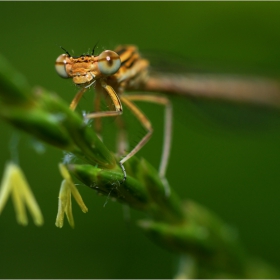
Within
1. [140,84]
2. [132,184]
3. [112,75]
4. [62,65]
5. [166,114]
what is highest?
[140,84]

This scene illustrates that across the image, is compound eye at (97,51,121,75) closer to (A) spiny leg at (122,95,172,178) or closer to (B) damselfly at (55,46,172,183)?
(B) damselfly at (55,46,172,183)

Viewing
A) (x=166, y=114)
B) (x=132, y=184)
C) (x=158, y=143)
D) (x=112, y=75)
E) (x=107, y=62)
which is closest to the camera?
(x=132, y=184)

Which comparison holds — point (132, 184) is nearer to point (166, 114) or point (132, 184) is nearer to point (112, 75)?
point (112, 75)

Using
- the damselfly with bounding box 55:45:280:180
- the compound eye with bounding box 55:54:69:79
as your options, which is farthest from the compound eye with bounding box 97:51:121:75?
the compound eye with bounding box 55:54:69:79

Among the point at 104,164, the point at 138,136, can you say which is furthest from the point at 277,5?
the point at 104,164

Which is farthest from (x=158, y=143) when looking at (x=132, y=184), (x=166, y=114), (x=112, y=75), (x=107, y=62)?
(x=132, y=184)

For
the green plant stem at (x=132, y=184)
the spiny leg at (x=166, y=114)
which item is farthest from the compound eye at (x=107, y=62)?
the spiny leg at (x=166, y=114)

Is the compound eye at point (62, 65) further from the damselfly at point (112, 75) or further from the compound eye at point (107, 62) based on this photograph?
the compound eye at point (107, 62)
